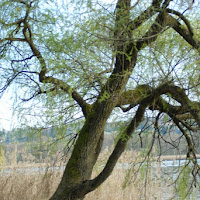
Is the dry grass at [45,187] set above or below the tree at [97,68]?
below

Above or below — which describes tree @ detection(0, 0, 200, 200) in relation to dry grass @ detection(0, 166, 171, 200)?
above

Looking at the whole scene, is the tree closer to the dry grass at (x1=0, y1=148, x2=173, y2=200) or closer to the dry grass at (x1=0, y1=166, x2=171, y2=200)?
the dry grass at (x1=0, y1=148, x2=173, y2=200)

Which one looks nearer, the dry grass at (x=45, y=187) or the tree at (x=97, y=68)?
the tree at (x=97, y=68)

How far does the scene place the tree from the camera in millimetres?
2355

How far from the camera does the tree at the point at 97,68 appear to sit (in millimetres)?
2355

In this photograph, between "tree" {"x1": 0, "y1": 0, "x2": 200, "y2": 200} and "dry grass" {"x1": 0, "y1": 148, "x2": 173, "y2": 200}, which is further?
"dry grass" {"x1": 0, "y1": 148, "x2": 173, "y2": 200}

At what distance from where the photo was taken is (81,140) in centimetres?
288

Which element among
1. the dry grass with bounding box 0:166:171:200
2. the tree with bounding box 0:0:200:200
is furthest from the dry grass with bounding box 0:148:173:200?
the tree with bounding box 0:0:200:200

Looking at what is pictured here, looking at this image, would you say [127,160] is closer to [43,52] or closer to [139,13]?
[43,52]

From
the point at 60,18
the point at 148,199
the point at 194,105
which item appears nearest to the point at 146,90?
the point at 194,105

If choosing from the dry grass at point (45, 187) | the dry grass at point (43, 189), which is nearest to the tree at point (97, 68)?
the dry grass at point (45, 187)

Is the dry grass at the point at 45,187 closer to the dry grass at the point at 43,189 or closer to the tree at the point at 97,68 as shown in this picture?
the dry grass at the point at 43,189

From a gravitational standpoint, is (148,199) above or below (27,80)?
below

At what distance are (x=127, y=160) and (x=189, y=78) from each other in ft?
7.94
